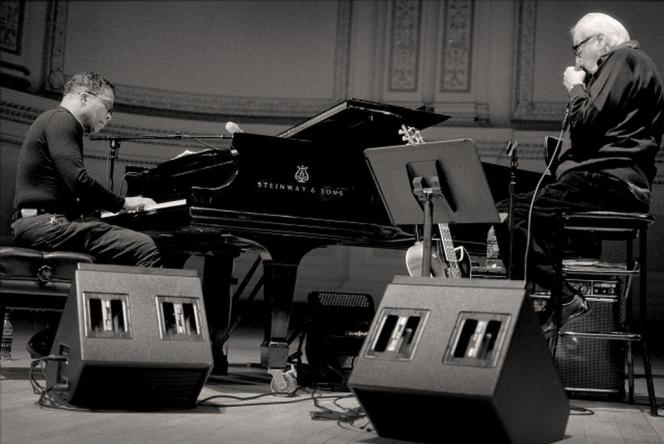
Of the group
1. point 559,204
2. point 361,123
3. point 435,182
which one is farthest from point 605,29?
point 435,182

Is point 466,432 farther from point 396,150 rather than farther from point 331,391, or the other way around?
point 331,391

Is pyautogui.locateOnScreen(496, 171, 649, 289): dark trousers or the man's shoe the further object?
the man's shoe

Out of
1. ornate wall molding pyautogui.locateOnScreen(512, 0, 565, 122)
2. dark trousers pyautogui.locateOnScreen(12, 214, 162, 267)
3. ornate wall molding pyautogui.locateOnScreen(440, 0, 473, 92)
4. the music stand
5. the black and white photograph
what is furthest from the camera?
ornate wall molding pyautogui.locateOnScreen(440, 0, 473, 92)

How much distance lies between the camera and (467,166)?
8.16 ft

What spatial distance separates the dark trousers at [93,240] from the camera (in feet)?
10.7

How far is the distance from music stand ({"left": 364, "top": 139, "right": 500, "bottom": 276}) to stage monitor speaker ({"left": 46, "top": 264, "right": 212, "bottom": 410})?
29.4 inches

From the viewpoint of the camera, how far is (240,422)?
2.41 m

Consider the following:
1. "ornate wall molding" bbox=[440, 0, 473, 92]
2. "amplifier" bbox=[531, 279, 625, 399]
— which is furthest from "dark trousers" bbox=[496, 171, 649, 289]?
"ornate wall molding" bbox=[440, 0, 473, 92]

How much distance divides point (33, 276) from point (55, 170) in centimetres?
48

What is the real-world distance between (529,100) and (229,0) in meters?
2.97

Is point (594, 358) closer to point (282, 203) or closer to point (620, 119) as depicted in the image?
point (620, 119)

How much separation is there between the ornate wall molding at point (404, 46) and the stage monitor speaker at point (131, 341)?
505 centimetres

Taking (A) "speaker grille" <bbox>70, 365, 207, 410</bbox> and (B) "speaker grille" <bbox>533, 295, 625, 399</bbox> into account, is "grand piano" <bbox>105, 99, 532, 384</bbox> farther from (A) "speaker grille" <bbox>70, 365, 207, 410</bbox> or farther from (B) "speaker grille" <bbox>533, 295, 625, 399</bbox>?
(B) "speaker grille" <bbox>533, 295, 625, 399</bbox>

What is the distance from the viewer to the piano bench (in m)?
3.16
